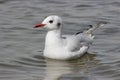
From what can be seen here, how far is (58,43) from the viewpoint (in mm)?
11047

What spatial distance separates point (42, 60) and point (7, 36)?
156cm

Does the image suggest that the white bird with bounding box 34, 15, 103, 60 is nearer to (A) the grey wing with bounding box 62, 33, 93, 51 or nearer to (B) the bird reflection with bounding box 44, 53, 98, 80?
(A) the grey wing with bounding box 62, 33, 93, 51

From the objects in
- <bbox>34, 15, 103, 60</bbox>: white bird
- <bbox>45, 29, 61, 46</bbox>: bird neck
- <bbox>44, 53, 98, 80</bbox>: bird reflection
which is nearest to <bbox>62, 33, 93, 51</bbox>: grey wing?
<bbox>34, 15, 103, 60</bbox>: white bird

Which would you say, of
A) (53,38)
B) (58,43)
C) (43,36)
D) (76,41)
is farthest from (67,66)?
(43,36)

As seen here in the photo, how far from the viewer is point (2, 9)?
14430 mm

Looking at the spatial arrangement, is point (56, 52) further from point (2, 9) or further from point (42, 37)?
point (2, 9)

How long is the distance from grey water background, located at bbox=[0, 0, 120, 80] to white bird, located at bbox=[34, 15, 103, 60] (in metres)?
0.16

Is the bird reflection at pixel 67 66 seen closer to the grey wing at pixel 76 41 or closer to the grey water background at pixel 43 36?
the grey water background at pixel 43 36

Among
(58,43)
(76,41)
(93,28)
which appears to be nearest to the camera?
(58,43)

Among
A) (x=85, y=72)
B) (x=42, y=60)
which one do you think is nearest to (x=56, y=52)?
(x=42, y=60)

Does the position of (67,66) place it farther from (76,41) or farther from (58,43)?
(76,41)

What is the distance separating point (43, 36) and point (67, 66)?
81.2 inches

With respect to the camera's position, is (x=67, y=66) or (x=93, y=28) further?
(x=93, y=28)

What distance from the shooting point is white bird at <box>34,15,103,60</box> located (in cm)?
1087
